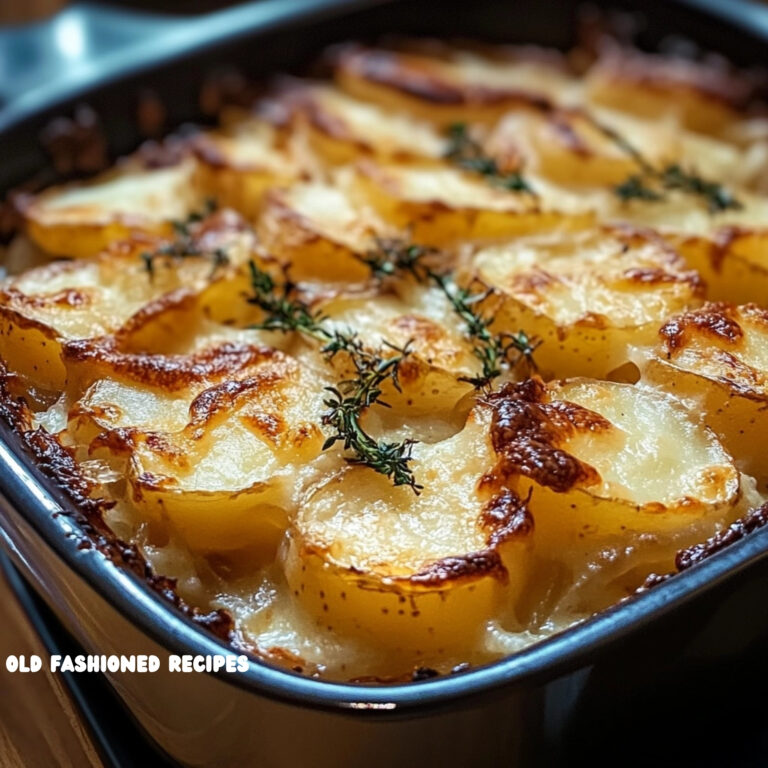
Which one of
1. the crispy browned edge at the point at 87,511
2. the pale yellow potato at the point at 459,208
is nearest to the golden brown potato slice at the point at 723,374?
the pale yellow potato at the point at 459,208

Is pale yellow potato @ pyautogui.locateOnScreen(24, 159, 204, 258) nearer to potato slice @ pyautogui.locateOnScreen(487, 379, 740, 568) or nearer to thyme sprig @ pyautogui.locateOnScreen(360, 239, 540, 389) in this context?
thyme sprig @ pyautogui.locateOnScreen(360, 239, 540, 389)

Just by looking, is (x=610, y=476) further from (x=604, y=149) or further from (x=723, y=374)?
(x=604, y=149)

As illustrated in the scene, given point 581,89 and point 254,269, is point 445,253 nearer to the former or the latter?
point 254,269

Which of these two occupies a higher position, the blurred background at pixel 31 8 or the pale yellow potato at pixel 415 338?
the blurred background at pixel 31 8

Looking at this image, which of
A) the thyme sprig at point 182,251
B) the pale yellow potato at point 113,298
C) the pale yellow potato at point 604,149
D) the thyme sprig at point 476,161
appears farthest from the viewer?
the pale yellow potato at point 604,149

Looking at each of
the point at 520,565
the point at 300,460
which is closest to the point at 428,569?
the point at 520,565

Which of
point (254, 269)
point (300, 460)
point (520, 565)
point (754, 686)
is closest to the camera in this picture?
point (520, 565)

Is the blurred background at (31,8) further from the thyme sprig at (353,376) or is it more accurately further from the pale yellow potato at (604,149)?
the thyme sprig at (353,376)

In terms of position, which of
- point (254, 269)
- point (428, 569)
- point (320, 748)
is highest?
point (254, 269)
